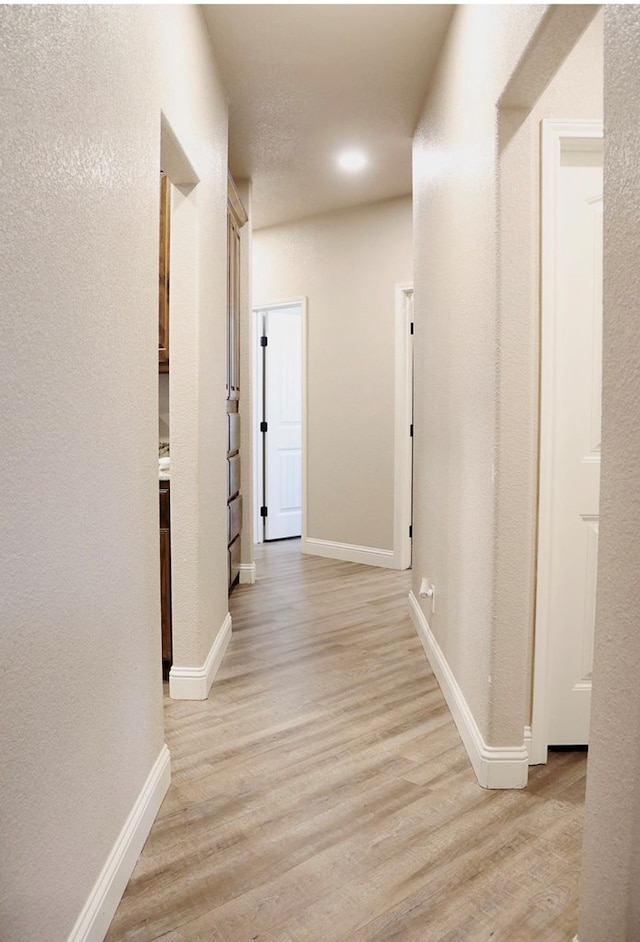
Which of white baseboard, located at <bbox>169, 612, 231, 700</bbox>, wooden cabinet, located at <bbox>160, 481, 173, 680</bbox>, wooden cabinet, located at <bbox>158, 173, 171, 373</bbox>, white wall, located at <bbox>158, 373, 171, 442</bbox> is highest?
wooden cabinet, located at <bbox>158, 173, 171, 373</bbox>

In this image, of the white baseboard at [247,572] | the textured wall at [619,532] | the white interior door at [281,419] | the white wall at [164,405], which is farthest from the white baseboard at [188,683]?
the white interior door at [281,419]

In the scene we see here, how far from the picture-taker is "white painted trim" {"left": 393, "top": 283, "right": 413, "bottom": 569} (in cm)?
479

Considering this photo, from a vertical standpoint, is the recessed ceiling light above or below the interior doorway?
above

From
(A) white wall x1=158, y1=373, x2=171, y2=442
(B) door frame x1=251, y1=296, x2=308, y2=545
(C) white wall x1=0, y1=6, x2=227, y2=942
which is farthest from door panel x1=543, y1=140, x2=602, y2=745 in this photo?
(B) door frame x1=251, y1=296, x2=308, y2=545

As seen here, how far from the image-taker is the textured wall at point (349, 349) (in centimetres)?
488

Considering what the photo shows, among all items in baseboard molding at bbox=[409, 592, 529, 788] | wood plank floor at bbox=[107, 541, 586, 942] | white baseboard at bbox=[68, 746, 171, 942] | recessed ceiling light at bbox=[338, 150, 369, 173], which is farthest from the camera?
recessed ceiling light at bbox=[338, 150, 369, 173]

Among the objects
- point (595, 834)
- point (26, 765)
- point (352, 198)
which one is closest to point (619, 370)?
point (595, 834)

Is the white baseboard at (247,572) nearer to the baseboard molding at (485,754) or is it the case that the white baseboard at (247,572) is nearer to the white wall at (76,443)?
the baseboard molding at (485,754)

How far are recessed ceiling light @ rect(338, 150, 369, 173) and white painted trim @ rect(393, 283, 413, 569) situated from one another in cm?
90

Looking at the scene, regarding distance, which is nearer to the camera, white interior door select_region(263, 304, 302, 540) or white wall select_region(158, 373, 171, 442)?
white wall select_region(158, 373, 171, 442)

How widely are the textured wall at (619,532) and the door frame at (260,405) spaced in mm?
4294

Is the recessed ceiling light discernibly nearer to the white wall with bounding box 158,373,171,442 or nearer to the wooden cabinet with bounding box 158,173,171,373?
the wooden cabinet with bounding box 158,173,171,373

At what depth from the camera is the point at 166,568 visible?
2.77 metres

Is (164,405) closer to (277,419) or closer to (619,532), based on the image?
(619,532)
